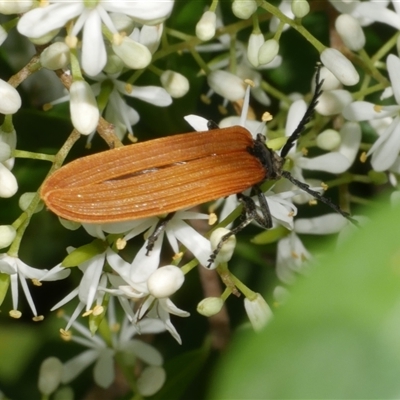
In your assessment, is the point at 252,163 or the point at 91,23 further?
the point at 252,163

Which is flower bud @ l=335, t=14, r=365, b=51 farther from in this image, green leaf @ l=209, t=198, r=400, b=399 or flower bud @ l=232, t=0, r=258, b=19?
green leaf @ l=209, t=198, r=400, b=399

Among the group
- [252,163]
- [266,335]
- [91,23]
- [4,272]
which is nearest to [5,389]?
[4,272]

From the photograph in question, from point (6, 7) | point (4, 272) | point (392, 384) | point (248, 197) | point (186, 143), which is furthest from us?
point (248, 197)

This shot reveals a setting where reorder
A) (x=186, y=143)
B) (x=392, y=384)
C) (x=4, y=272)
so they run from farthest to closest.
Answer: (x=186, y=143) → (x=4, y=272) → (x=392, y=384)

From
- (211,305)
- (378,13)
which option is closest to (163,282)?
(211,305)

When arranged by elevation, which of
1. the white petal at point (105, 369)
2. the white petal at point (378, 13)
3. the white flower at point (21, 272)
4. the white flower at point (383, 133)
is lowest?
the white petal at point (105, 369)

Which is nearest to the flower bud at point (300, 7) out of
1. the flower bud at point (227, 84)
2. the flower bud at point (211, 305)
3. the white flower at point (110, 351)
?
the flower bud at point (227, 84)

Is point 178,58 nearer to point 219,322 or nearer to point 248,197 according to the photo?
point 248,197

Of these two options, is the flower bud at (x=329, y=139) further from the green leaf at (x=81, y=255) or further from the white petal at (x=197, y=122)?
the green leaf at (x=81, y=255)
